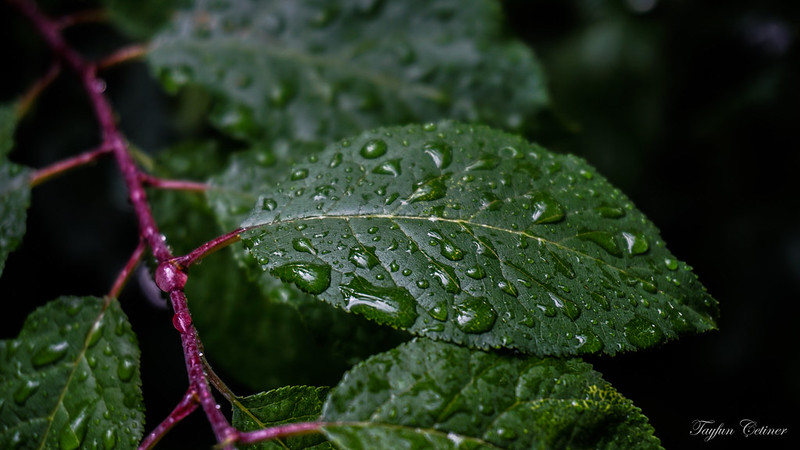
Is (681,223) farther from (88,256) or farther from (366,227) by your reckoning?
(88,256)

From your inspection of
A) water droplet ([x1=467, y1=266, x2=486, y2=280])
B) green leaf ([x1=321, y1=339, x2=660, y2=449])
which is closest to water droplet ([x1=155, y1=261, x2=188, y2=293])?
green leaf ([x1=321, y1=339, x2=660, y2=449])

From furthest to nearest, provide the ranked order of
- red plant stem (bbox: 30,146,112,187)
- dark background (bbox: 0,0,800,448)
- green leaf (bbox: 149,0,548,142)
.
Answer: dark background (bbox: 0,0,800,448)
green leaf (bbox: 149,0,548,142)
red plant stem (bbox: 30,146,112,187)

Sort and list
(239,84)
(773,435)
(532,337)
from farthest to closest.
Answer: (773,435) → (239,84) → (532,337)

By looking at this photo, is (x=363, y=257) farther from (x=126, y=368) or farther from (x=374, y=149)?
(x=126, y=368)

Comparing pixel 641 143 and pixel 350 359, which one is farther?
pixel 641 143

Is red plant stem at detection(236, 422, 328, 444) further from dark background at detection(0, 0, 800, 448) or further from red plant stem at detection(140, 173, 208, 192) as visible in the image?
dark background at detection(0, 0, 800, 448)

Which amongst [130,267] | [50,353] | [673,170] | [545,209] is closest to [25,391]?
[50,353]

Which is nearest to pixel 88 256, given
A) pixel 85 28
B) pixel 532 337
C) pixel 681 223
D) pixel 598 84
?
pixel 85 28
